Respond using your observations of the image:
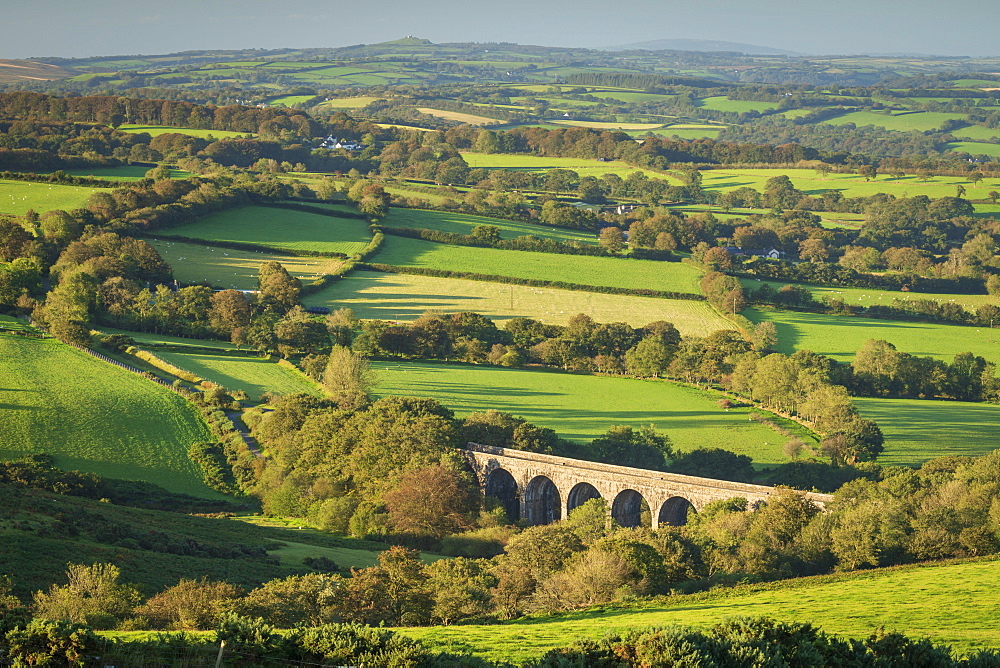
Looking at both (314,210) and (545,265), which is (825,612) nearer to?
(545,265)

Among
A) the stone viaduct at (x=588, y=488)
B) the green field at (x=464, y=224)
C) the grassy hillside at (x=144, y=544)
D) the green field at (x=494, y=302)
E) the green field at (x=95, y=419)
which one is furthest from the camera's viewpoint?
the green field at (x=464, y=224)

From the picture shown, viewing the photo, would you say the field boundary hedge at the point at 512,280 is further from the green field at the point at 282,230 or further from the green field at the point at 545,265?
the green field at the point at 282,230

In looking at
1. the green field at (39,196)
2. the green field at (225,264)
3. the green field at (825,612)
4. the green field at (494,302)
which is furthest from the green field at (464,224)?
the green field at (825,612)

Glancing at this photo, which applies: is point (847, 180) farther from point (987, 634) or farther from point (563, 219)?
point (987, 634)

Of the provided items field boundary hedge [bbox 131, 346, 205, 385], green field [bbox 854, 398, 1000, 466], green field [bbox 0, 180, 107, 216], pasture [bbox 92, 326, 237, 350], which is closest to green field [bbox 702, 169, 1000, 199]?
green field [bbox 0, 180, 107, 216]

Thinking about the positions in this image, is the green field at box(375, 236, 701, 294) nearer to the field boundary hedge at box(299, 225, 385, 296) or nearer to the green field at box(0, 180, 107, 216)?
the field boundary hedge at box(299, 225, 385, 296)

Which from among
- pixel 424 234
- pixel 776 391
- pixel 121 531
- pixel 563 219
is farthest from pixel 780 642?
pixel 563 219
